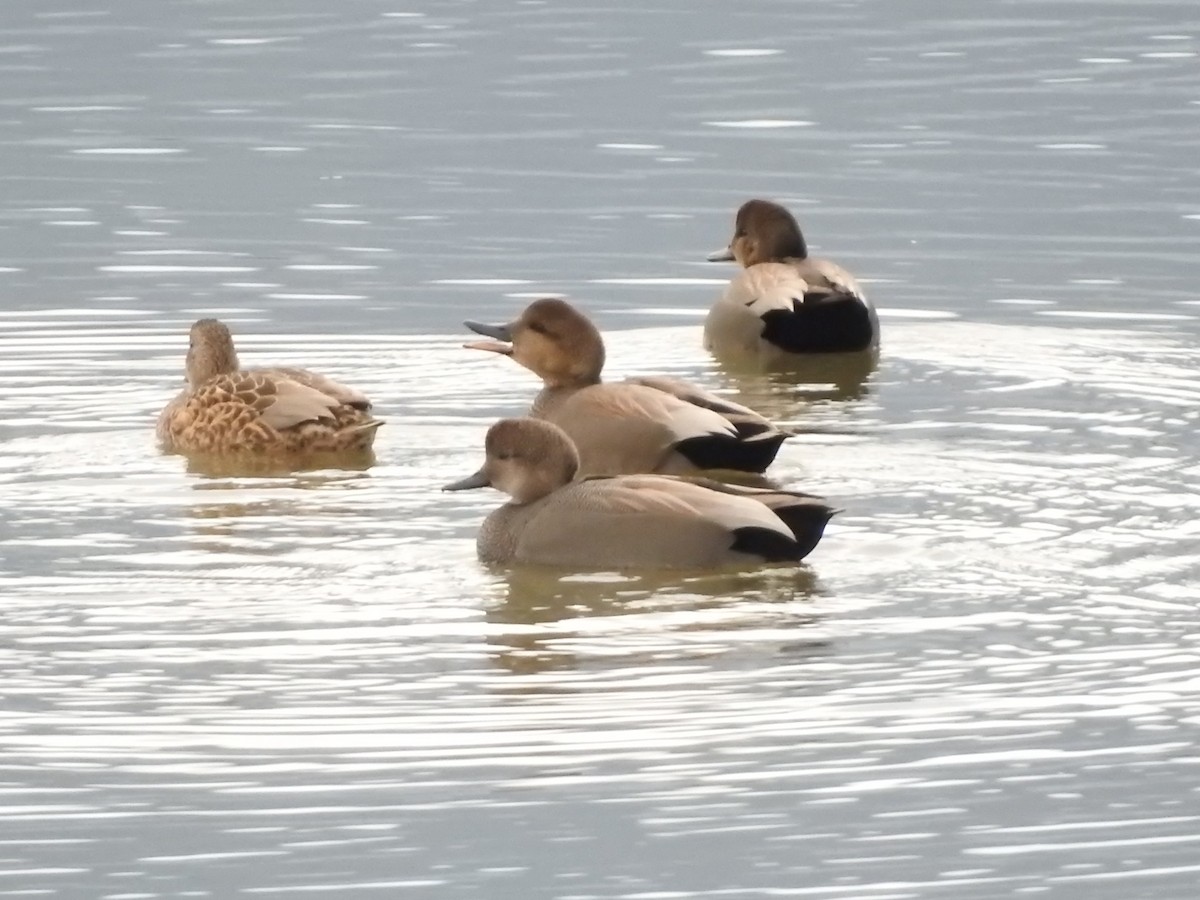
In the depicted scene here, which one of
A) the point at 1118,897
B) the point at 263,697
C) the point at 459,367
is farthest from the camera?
the point at 459,367

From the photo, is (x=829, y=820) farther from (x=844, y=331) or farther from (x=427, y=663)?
(x=844, y=331)

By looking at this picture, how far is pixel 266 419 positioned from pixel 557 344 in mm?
1216

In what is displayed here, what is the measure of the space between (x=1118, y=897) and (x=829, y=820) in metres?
0.79

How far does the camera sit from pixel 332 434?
1129cm

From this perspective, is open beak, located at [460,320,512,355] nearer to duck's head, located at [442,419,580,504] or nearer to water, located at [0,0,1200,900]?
water, located at [0,0,1200,900]

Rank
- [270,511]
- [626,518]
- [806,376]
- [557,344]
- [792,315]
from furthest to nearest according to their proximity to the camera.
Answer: [792,315] → [806,376] → [557,344] → [270,511] → [626,518]

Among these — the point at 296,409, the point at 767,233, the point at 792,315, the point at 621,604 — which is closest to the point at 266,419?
the point at 296,409

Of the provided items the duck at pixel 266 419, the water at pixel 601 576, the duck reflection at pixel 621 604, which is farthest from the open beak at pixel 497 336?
the duck reflection at pixel 621 604

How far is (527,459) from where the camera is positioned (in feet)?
31.6

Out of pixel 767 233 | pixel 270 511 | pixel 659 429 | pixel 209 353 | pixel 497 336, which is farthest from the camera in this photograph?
pixel 767 233

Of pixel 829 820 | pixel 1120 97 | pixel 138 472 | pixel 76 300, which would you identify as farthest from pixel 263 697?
pixel 1120 97

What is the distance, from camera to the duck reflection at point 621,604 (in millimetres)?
8471

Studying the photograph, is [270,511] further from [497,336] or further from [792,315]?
[792,315]

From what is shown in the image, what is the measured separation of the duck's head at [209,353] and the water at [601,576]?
0.33m
